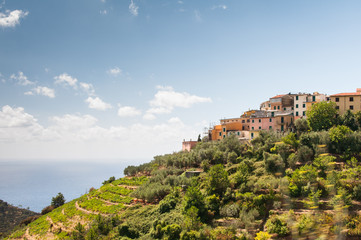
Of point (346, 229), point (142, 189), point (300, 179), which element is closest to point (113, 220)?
point (142, 189)

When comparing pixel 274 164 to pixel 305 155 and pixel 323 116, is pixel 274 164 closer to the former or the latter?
pixel 305 155

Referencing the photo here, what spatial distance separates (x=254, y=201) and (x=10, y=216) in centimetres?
8931

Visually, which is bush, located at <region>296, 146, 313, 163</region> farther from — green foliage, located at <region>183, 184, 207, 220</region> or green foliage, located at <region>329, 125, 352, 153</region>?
green foliage, located at <region>183, 184, 207, 220</region>

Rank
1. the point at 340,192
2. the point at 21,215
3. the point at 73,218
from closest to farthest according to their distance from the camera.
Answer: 1. the point at 340,192
2. the point at 73,218
3. the point at 21,215

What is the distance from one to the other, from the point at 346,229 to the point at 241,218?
8.47 meters

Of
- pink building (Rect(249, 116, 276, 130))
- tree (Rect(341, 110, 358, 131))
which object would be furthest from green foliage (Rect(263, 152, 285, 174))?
pink building (Rect(249, 116, 276, 130))

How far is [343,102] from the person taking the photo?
129 ft

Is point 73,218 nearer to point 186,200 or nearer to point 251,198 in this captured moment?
point 186,200

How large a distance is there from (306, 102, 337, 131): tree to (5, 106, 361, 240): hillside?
1.56 m

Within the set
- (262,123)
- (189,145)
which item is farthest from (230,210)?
(189,145)

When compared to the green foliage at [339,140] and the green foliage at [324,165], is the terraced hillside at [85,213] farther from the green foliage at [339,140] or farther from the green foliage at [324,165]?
the green foliage at [339,140]

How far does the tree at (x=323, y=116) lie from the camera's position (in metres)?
36.9

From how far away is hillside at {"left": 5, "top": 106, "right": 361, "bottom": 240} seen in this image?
2073 centimetres

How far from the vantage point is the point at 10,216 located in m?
79.3
